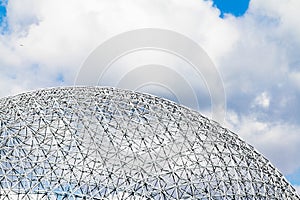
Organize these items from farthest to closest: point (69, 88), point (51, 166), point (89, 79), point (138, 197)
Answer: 1. point (89, 79)
2. point (69, 88)
3. point (51, 166)
4. point (138, 197)

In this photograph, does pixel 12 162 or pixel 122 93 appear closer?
pixel 12 162

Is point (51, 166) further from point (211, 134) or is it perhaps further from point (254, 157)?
point (254, 157)

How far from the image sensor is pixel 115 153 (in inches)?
1304

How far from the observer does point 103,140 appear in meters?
34.2

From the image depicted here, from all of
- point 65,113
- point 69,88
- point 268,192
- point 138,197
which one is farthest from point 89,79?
point 268,192

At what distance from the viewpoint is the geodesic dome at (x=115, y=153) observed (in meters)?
31.7

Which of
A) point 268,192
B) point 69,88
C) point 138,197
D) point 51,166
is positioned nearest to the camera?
point 138,197

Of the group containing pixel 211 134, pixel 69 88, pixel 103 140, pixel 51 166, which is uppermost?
pixel 69 88

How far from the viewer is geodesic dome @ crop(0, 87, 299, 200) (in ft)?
104

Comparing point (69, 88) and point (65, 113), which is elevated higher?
point (69, 88)

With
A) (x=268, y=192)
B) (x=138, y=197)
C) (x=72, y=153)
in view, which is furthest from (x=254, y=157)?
(x=72, y=153)

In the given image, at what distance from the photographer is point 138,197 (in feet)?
101

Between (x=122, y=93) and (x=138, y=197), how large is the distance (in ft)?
34.0

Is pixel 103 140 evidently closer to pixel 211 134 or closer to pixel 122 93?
pixel 122 93
